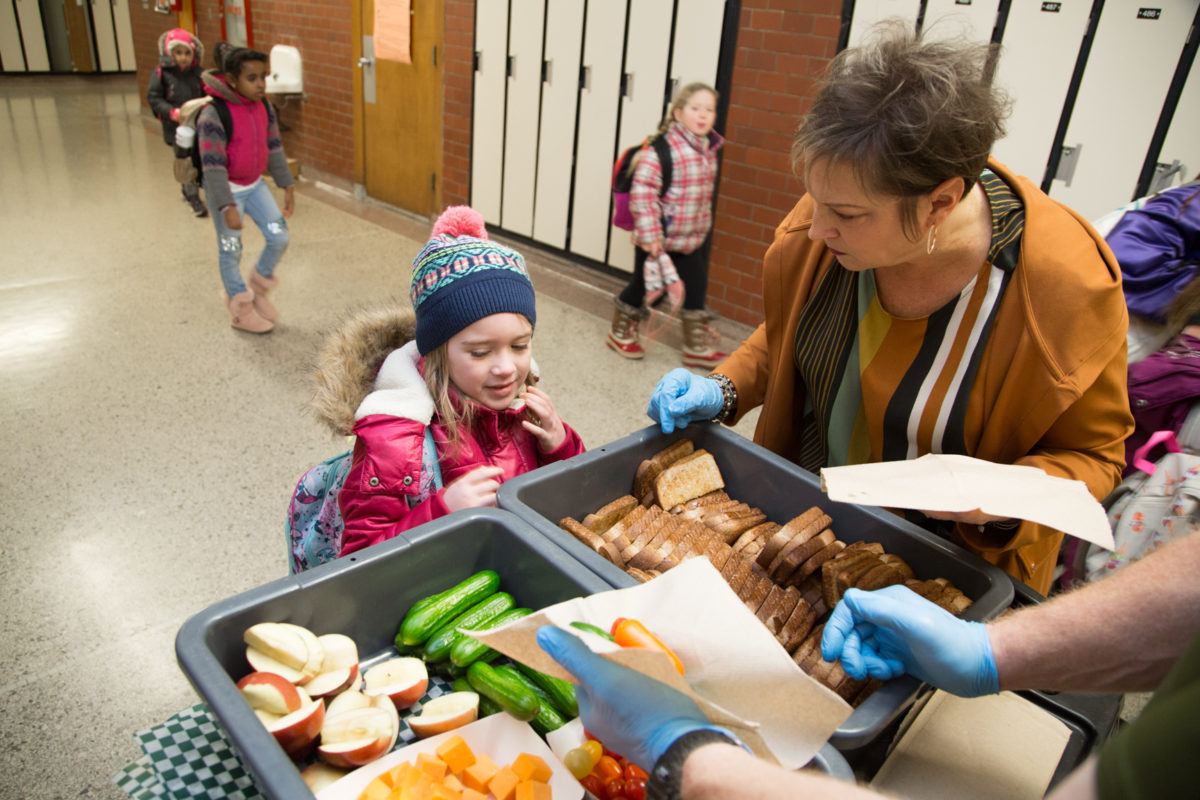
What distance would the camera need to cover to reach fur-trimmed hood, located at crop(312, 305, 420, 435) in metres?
1.60

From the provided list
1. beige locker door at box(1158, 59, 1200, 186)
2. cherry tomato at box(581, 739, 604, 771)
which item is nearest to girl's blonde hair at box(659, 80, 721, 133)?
beige locker door at box(1158, 59, 1200, 186)

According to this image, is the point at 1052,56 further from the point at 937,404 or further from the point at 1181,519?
the point at 937,404

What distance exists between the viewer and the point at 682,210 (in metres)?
4.29

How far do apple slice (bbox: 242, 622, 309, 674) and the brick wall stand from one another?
12.8ft

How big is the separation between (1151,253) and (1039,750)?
153cm

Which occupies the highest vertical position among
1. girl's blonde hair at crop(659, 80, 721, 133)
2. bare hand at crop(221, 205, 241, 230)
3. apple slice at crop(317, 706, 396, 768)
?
girl's blonde hair at crop(659, 80, 721, 133)

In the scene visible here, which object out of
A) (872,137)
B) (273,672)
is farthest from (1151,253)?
(273,672)

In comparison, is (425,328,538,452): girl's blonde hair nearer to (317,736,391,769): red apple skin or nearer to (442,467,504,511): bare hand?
(442,467,504,511): bare hand

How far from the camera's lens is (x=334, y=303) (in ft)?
16.8

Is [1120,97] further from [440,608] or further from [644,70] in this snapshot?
[440,608]

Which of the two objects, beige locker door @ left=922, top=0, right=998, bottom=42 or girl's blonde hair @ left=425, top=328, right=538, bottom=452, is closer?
girl's blonde hair @ left=425, top=328, right=538, bottom=452

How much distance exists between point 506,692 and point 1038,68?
3860 millimetres

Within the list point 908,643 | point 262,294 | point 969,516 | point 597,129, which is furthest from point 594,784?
point 597,129

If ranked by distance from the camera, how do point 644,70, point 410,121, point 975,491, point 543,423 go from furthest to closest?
point 410,121
point 644,70
point 543,423
point 975,491
